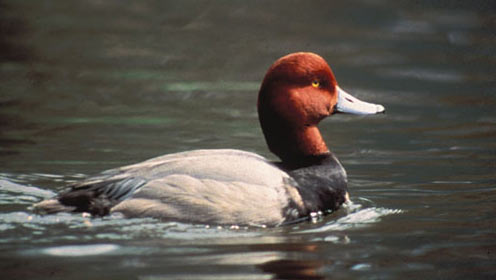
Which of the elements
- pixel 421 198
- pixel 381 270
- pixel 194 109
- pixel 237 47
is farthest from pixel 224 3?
pixel 381 270

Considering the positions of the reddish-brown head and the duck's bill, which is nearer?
the reddish-brown head

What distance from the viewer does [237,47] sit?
1363cm

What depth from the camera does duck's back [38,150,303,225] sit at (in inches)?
278

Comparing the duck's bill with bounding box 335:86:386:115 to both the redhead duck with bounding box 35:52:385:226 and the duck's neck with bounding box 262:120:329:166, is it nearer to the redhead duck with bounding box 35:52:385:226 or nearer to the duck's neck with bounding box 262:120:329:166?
the redhead duck with bounding box 35:52:385:226

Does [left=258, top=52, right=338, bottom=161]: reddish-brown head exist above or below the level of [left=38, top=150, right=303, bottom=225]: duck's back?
above

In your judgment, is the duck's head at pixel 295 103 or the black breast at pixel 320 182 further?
the duck's head at pixel 295 103

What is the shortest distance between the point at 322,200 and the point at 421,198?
997 mm

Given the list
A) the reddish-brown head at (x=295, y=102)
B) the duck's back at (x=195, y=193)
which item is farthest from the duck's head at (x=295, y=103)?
the duck's back at (x=195, y=193)

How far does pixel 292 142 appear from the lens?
7.75 m

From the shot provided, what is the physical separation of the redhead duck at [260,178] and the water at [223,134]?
4.8 inches

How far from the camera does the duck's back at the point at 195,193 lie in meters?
7.05

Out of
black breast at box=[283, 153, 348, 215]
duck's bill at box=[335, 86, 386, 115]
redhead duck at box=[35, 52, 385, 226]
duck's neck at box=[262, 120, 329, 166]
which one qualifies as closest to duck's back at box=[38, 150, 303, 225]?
redhead duck at box=[35, 52, 385, 226]

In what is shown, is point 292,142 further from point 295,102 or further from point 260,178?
point 260,178

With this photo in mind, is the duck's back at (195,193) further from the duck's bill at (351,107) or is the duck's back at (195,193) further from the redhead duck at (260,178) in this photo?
the duck's bill at (351,107)
